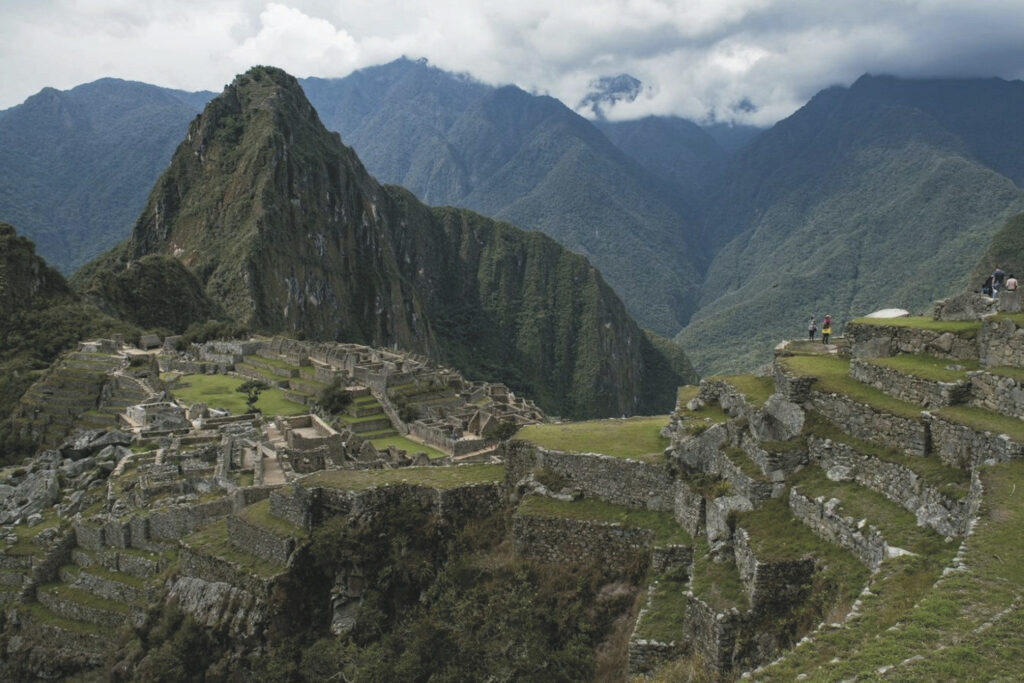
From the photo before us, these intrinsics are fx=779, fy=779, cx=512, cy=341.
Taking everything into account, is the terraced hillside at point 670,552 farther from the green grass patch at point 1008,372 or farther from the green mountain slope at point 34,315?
the green mountain slope at point 34,315

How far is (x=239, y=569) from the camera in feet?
44.5

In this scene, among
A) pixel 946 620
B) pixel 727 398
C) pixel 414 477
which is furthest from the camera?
pixel 414 477

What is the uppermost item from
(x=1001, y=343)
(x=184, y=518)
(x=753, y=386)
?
(x=1001, y=343)

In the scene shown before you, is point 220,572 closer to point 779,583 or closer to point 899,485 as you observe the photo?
point 779,583

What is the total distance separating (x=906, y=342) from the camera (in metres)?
11.8

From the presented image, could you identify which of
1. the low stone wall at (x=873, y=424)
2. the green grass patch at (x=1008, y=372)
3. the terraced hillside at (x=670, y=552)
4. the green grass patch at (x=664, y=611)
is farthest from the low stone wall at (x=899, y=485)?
the green grass patch at (x=664, y=611)

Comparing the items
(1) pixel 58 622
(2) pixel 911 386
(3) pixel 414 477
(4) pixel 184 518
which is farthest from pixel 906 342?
(1) pixel 58 622

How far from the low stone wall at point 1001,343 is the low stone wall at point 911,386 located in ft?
2.18

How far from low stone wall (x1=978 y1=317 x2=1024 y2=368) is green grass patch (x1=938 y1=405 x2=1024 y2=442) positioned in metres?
0.99

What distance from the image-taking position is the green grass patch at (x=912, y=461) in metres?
8.05

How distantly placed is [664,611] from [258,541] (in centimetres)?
770

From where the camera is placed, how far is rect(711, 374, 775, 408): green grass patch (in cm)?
1207

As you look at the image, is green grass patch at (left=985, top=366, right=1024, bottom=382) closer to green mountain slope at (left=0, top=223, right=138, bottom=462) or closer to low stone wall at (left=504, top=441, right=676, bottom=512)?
low stone wall at (left=504, top=441, right=676, bottom=512)

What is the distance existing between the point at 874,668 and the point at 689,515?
554 cm
